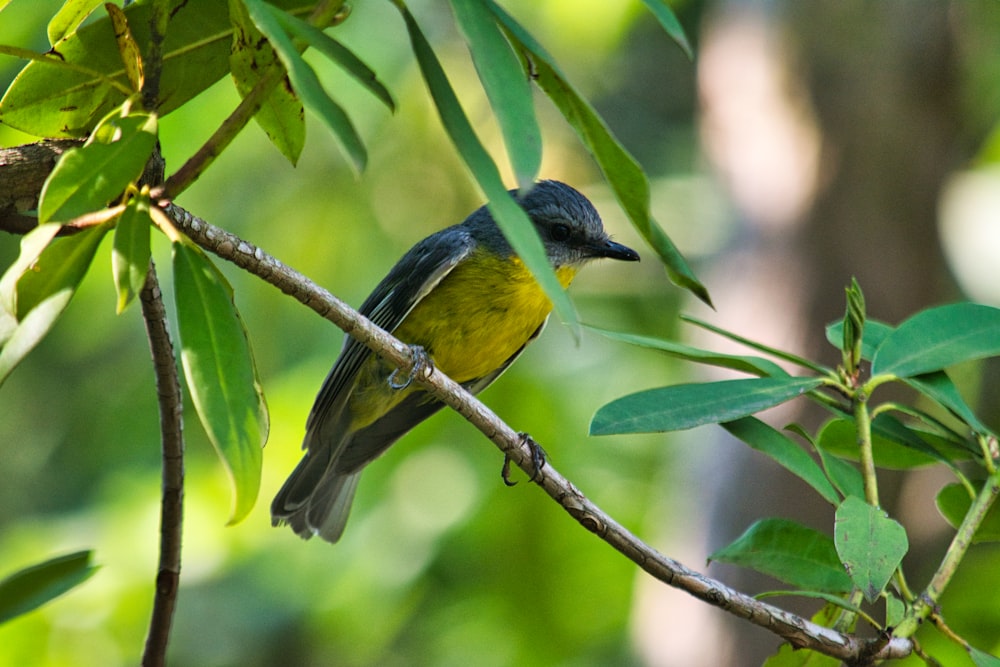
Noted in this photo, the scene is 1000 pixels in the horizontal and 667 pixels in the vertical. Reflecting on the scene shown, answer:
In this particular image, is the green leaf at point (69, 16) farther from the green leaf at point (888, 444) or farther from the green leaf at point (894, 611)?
the green leaf at point (894, 611)

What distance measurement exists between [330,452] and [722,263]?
369 centimetres

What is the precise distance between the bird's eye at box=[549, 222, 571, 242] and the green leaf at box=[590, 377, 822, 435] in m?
2.23

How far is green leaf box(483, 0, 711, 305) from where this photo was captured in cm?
146

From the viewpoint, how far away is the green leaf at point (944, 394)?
77.5 inches

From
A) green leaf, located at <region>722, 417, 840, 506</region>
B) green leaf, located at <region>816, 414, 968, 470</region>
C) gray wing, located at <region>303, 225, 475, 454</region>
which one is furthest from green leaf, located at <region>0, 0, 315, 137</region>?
gray wing, located at <region>303, 225, 475, 454</region>

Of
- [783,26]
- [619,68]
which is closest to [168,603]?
[783,26]

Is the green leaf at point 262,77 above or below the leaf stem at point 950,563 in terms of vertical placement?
above

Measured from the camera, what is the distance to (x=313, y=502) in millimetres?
4016

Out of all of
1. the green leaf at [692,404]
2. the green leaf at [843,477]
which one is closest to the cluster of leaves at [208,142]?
the green leaf at [692,404]

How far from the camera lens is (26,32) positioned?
4082mm

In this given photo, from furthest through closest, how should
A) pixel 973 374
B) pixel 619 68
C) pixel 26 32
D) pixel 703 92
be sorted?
pixel 619 68 → pixel 703 92 → pixel 973 374 → pixel 26 32

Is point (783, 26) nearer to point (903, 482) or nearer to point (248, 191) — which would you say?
point (903, 482)

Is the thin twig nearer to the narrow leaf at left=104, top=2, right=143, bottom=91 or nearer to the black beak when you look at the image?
the narrow leaf at left=104, top=2, right=143, bottom=91

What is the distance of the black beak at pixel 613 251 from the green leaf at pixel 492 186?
2.62 meters
